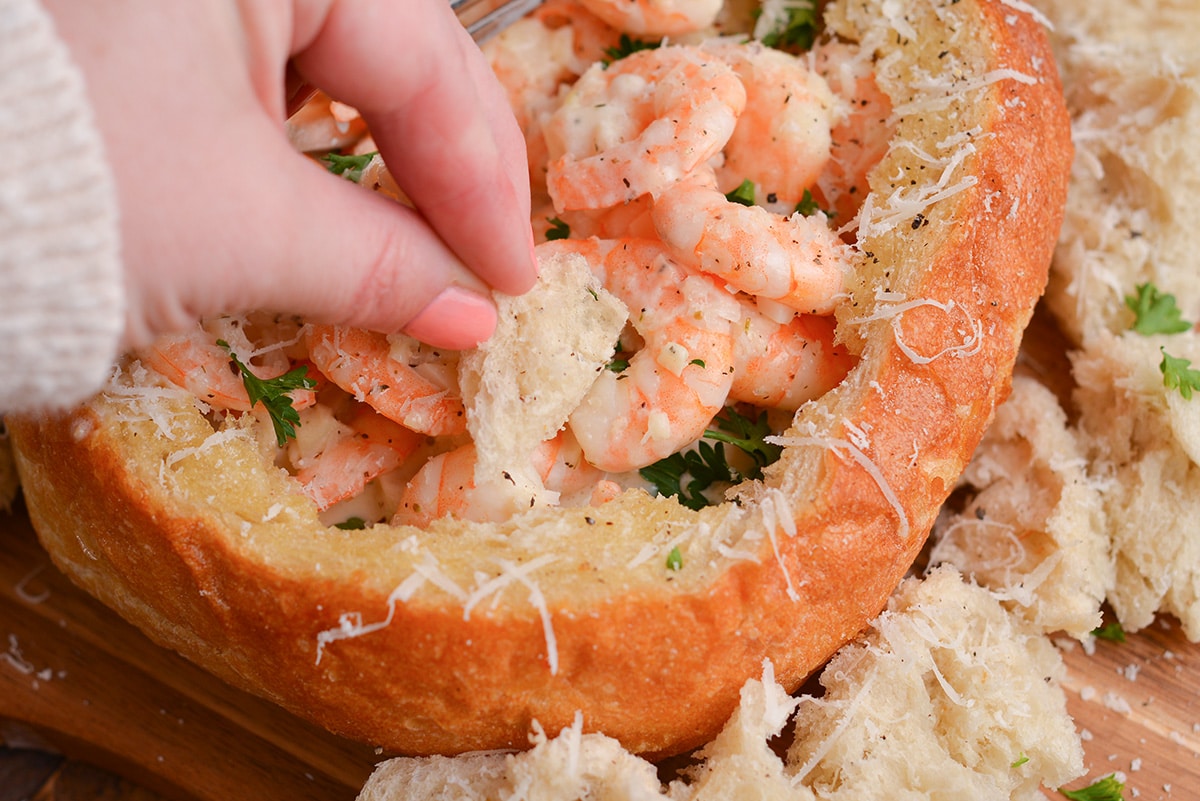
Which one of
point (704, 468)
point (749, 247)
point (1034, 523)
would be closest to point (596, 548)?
point (704, 468)

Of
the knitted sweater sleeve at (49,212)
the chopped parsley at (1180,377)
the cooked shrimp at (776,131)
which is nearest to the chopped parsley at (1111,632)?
the chopped parsley at (1180,377)

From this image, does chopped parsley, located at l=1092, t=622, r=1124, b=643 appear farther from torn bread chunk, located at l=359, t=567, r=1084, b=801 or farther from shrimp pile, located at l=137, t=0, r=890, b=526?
Result: shrimp pile, located at l=137, t=0, r=890, b=526

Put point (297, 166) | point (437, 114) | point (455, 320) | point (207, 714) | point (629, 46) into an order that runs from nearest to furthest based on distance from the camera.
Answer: point (297, 166), point (437, 114), point (455, 320), point (207, 714), point (629, 46)

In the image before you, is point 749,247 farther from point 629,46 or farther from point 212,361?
point 212,361

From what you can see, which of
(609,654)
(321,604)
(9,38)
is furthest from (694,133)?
(9,38)

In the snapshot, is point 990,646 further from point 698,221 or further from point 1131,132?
point 1131,132
